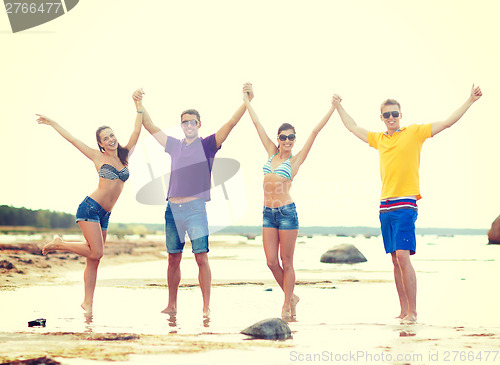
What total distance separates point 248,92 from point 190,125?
899 millimetres

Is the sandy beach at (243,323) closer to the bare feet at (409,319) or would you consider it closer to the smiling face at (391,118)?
the bare feet at (409,319)

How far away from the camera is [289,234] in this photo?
7.14 meters

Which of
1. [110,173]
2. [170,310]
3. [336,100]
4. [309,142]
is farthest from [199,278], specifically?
[336,100]

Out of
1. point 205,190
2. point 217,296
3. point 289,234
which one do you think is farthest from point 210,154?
point 217,296

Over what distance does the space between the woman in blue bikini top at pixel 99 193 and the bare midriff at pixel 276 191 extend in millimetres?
1958

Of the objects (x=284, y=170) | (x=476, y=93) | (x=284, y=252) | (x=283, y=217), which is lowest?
(x=284, y=252)

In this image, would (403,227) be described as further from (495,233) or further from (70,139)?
(495,233)

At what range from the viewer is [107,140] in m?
7.64

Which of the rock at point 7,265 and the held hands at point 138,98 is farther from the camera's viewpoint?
the rock at point 7,265

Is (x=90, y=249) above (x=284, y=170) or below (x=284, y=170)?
below

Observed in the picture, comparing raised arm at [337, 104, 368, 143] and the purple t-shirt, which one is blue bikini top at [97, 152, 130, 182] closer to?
the purple t-shirt

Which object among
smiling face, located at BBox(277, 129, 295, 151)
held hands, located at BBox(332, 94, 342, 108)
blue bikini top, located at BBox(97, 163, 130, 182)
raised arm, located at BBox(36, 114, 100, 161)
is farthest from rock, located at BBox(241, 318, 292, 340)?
raised arm, located at BBox(36, 114, 100, 161)

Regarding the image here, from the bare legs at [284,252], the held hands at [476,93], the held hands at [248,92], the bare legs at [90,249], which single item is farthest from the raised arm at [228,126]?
the held hands at [476,93]

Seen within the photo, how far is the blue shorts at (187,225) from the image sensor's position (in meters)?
7.30
